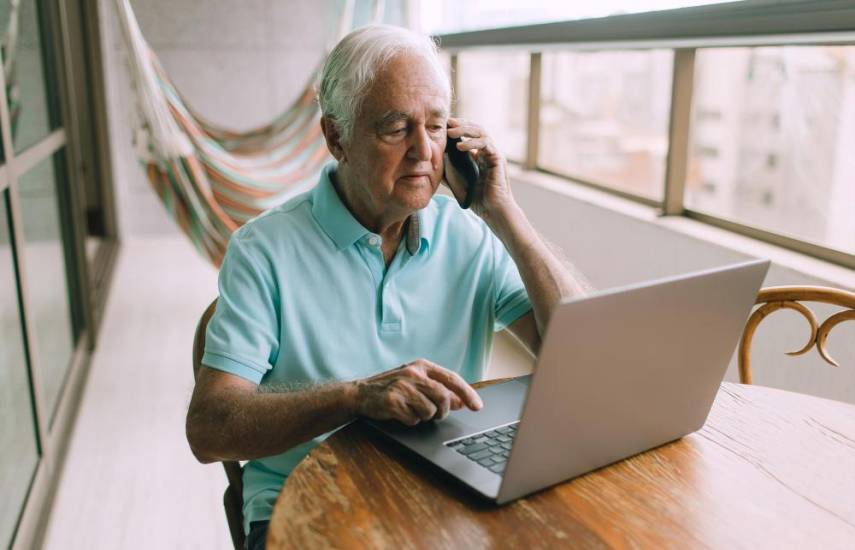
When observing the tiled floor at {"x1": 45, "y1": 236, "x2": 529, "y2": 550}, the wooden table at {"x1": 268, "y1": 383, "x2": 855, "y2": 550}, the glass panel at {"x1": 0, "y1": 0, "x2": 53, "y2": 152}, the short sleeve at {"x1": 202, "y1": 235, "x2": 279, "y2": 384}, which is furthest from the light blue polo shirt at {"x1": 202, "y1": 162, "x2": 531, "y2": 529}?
the glass panel at {"x1": 0, "y1": 0, "x2": 53, "y2": 152}

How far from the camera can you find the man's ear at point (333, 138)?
4.25 feet

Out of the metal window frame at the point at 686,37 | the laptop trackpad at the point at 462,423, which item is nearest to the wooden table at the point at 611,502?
the laptop trackpad at the point at 462,423

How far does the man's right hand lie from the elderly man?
10cm

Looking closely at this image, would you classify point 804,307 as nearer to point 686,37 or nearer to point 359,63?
point 359,63

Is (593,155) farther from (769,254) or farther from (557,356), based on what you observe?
(557,356)

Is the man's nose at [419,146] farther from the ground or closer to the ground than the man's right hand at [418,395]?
farther from the ground

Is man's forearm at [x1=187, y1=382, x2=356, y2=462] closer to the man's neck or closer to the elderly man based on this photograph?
the elderly man

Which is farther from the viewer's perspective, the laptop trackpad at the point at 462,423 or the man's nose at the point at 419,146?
the man's nose at the point at 419,146

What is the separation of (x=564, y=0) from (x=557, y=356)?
241cm

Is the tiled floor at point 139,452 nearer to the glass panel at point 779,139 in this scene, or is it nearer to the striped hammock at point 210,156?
the striped hammock at point 210,156

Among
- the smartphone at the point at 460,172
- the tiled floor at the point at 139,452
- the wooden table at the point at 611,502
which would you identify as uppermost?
the smartphone at the point at 460,172

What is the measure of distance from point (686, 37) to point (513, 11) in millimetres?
1579

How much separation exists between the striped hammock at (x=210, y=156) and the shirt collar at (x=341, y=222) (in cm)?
193

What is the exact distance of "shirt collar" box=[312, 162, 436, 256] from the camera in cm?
124
